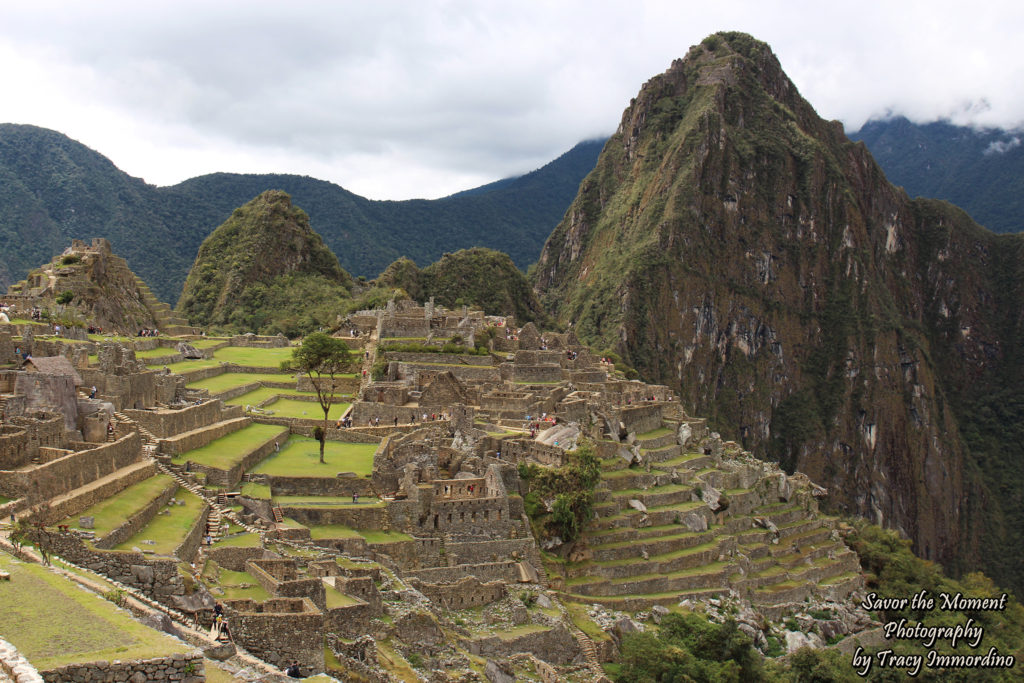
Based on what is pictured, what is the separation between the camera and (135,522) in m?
19.7

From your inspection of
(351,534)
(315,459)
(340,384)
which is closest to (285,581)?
(351,534)

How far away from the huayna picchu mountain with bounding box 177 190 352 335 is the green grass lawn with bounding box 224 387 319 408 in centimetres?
3709

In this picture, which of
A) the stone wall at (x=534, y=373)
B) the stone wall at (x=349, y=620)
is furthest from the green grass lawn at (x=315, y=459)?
the stone wall at (x=534, y=373)

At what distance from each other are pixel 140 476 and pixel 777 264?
585 ft

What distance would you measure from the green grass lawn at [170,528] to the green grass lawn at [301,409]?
13946 millimetres

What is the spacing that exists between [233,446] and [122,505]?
28.7ft

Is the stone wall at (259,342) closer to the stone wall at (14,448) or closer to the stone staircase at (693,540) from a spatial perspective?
the stone staircase at (693,540)

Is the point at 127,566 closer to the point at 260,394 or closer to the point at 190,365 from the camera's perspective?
the point at 260,394

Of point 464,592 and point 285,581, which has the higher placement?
point 285,581

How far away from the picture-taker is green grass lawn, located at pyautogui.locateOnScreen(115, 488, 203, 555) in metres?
18.5

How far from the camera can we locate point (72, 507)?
19.0 metres

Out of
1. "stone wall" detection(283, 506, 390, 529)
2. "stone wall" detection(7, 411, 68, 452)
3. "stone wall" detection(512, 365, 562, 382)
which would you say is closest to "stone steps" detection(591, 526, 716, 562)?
"stone wall" detection(512, 365, 562, 382)

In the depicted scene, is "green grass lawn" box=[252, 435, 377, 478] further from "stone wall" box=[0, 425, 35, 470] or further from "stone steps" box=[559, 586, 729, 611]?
"stone steps" box=[559, 586, 729, 611]

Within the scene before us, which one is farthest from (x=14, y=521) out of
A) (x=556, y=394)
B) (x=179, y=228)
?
(x=179, y=228)
